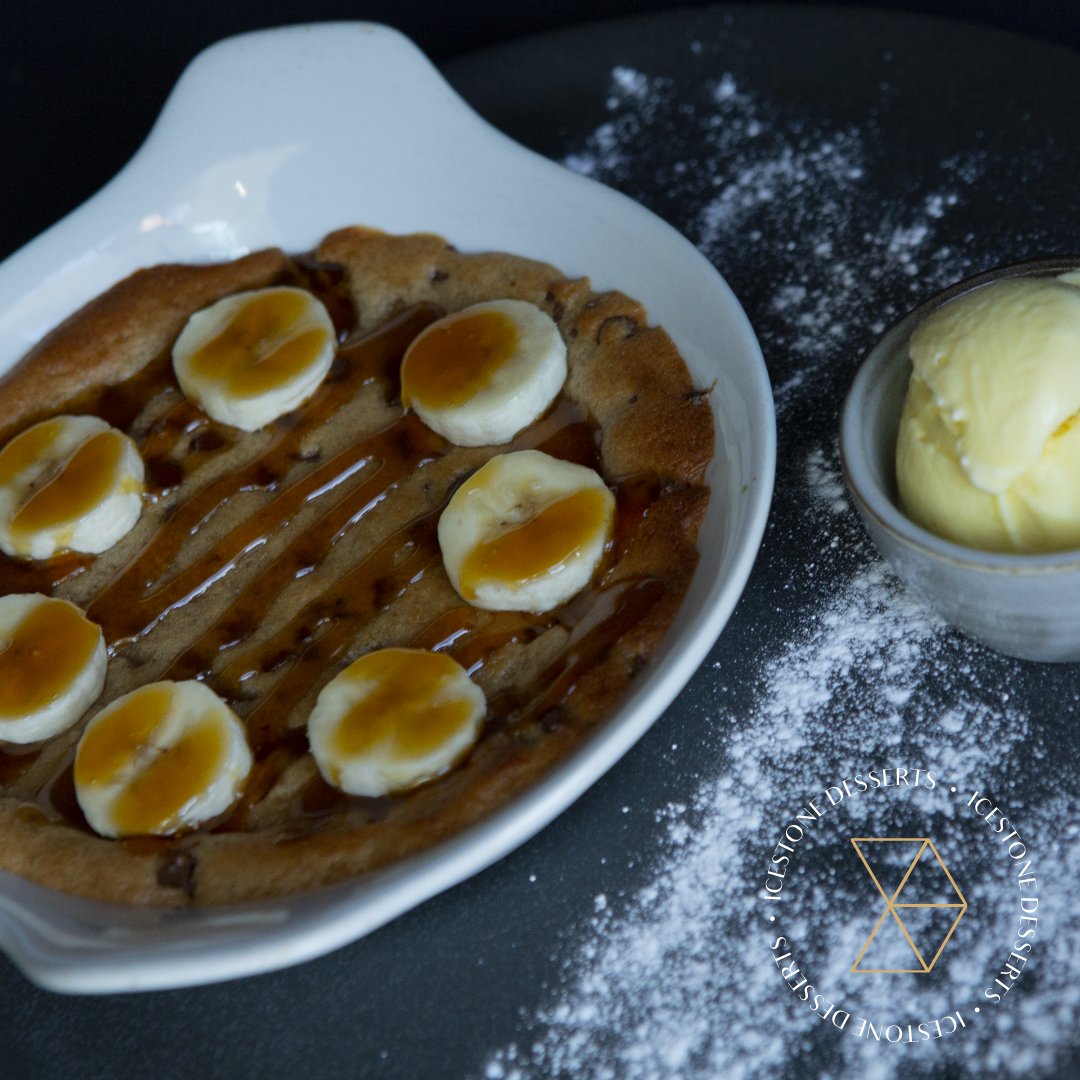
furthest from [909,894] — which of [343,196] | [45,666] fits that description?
[343,196]

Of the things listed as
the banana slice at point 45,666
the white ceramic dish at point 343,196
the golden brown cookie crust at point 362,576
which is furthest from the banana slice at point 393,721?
the white ceramic dish at point 343,196

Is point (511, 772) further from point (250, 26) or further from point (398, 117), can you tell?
point (250, 26)

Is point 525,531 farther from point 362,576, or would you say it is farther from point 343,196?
point 343,196

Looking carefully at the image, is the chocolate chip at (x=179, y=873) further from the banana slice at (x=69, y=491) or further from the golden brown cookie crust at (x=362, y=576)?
the banana slice at (x=69, y=491)

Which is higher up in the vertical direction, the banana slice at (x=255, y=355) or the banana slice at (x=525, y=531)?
the banana slice at (x=255, y=355)

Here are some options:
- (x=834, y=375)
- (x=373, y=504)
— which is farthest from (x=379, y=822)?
(x=834, y=375)

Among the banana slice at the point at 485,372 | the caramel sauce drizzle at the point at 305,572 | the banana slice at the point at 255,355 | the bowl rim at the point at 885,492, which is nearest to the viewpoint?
the bowl rim at the point at 885,492
